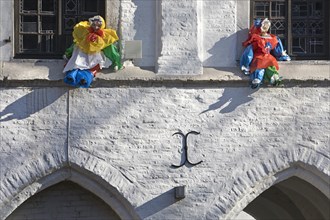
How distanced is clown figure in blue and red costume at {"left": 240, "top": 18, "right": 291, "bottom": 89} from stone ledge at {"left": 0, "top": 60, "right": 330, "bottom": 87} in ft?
0.37

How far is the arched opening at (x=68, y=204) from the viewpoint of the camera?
12.0 metres

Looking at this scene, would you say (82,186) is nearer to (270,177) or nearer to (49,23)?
(49,23)

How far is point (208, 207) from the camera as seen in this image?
11727 mm

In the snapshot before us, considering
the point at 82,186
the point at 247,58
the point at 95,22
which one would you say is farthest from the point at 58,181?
the point at 247,58

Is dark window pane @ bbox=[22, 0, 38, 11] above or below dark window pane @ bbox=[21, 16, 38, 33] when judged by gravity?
above

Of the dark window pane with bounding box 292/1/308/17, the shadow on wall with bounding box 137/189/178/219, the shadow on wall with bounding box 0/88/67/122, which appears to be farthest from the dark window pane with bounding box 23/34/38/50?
the dark window pane with bounding box 292/1/308/17

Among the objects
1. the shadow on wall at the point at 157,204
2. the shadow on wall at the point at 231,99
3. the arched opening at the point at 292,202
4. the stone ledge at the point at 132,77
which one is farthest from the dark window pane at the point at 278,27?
the shadow on wall at the point at 157,204

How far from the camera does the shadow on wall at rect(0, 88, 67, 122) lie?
38.0 feet

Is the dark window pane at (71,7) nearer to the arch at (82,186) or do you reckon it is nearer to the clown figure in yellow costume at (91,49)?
the clown figure in yellow costume at (91,49)

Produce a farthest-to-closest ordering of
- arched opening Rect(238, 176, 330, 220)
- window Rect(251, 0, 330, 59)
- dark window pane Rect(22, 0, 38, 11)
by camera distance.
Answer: arched opening Rect(238, 176, 330, 220) < window Rect(251, 0, 330, 59) < dark window pane Rect(22, 0, 38, 11)

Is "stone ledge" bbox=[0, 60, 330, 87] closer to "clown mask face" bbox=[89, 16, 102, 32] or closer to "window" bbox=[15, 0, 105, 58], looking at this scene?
"window" bbox=[15, 0, 105, 58]

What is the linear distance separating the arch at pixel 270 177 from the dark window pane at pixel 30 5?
2799 millimetres

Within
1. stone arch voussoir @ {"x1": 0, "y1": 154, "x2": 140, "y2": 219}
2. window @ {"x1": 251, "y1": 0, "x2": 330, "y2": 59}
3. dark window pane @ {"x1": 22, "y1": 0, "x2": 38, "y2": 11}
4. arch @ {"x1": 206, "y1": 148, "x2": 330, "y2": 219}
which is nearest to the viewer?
stone arch voussoir @ {"x1": 0, "y1": 154, "x2": 140, "y2": 219}

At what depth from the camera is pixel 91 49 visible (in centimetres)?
1160
